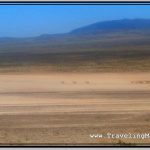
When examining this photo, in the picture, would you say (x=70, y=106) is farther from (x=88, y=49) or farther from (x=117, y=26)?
(x=117, y=26)

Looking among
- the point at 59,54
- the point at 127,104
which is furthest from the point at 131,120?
the point at 59,54

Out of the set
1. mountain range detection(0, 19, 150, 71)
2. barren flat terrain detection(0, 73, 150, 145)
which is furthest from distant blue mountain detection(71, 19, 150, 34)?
barren flat terrain detection(0, 73, 150, 145)

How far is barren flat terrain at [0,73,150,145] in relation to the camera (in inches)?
552

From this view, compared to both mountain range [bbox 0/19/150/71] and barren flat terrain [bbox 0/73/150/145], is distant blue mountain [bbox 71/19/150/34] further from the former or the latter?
barren flat terrain [bbox 0/73/150/145]

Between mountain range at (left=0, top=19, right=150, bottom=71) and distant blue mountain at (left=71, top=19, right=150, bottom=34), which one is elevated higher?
distant blue mountain at (left=71, top=19, right=150, bottom=34)

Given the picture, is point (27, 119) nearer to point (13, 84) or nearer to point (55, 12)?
point (13, 84)

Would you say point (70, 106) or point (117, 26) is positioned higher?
point (117, 26)

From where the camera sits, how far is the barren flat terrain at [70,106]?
1402 centimetres

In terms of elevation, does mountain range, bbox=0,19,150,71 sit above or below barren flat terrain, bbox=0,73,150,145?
above

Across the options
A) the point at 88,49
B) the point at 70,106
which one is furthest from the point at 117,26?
the point at 70,106

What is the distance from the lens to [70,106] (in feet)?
46.1

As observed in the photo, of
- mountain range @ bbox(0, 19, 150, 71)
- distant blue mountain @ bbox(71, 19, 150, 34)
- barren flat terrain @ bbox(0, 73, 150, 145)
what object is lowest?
barren flat terrain @ bbox(0, 73, 150, 145)

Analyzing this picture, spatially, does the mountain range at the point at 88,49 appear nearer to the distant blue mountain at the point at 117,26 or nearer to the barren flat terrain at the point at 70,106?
the distant blue mountain at the point at 117,26

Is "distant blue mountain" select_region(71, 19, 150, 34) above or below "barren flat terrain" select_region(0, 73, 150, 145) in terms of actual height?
above
